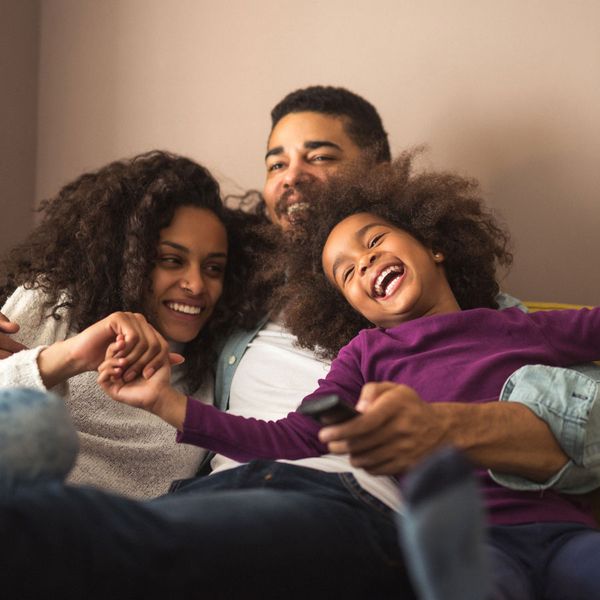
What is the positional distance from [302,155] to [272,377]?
1.91 ft

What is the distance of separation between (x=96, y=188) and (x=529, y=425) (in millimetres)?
997

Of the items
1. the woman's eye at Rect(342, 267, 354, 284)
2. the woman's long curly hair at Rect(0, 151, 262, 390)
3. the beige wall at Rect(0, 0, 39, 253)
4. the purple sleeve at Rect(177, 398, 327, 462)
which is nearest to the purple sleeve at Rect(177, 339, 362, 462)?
the purple sleeve at Rect(177, 398, 327, 462)

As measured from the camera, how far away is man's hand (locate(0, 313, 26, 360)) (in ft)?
4.36

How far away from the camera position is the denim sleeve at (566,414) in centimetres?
109

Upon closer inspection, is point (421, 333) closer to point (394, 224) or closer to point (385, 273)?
→ point (385, 273)

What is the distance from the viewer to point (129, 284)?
1506mm

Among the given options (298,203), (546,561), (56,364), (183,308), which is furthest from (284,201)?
(546,561)

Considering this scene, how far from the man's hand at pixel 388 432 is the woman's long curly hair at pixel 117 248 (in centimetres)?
73

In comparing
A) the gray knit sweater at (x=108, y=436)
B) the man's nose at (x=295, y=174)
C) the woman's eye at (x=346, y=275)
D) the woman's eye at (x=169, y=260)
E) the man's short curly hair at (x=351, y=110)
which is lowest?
the gray knit sweater at (x=108, y=436)

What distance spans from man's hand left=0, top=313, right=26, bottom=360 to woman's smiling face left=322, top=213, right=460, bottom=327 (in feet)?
1.83

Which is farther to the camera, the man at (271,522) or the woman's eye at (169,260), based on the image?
the woman's eye at (169,260)

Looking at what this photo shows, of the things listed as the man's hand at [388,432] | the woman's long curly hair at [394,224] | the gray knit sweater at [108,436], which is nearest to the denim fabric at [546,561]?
the man's hand at [388,432]

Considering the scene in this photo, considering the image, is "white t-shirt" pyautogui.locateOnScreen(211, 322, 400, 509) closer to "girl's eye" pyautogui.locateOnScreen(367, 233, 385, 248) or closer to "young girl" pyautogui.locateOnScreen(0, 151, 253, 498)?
"young girl" pyautogui.locateOnScreen(0, 151, 253, 498)

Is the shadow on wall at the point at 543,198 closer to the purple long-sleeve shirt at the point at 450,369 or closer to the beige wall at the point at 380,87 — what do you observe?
the beige wall at the point at 380,87
